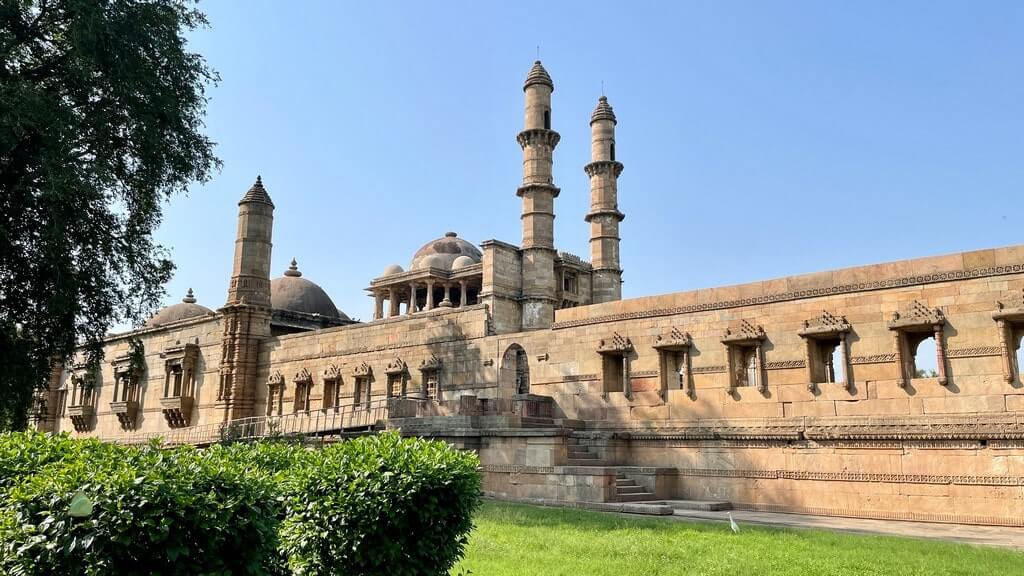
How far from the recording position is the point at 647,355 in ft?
51.9

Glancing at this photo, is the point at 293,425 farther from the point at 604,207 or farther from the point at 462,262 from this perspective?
the point at 462,262

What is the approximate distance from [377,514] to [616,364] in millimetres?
11526

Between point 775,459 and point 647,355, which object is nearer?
point 775,459

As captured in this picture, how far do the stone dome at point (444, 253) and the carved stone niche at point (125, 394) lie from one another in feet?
48.7

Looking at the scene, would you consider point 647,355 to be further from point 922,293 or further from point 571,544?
point 571,544

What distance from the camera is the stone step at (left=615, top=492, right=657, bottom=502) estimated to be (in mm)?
13391

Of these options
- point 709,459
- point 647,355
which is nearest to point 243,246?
point 647,355

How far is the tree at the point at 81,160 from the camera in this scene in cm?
1269

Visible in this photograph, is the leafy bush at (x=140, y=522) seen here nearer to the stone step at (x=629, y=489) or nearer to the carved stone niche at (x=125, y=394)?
the stone step at (x=629, y=489)

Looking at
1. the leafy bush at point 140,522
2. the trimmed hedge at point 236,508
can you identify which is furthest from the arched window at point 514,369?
the leafy bush at point 140,522

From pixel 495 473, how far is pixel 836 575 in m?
8.57

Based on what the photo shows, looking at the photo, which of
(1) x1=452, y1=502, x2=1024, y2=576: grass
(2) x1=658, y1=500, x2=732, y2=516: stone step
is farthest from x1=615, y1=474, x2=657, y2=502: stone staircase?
(1) x1=452, y1=502, x2=1024, y2=576: grass

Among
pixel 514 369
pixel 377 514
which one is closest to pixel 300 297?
pixel 514 369

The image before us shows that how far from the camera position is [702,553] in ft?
26.6
